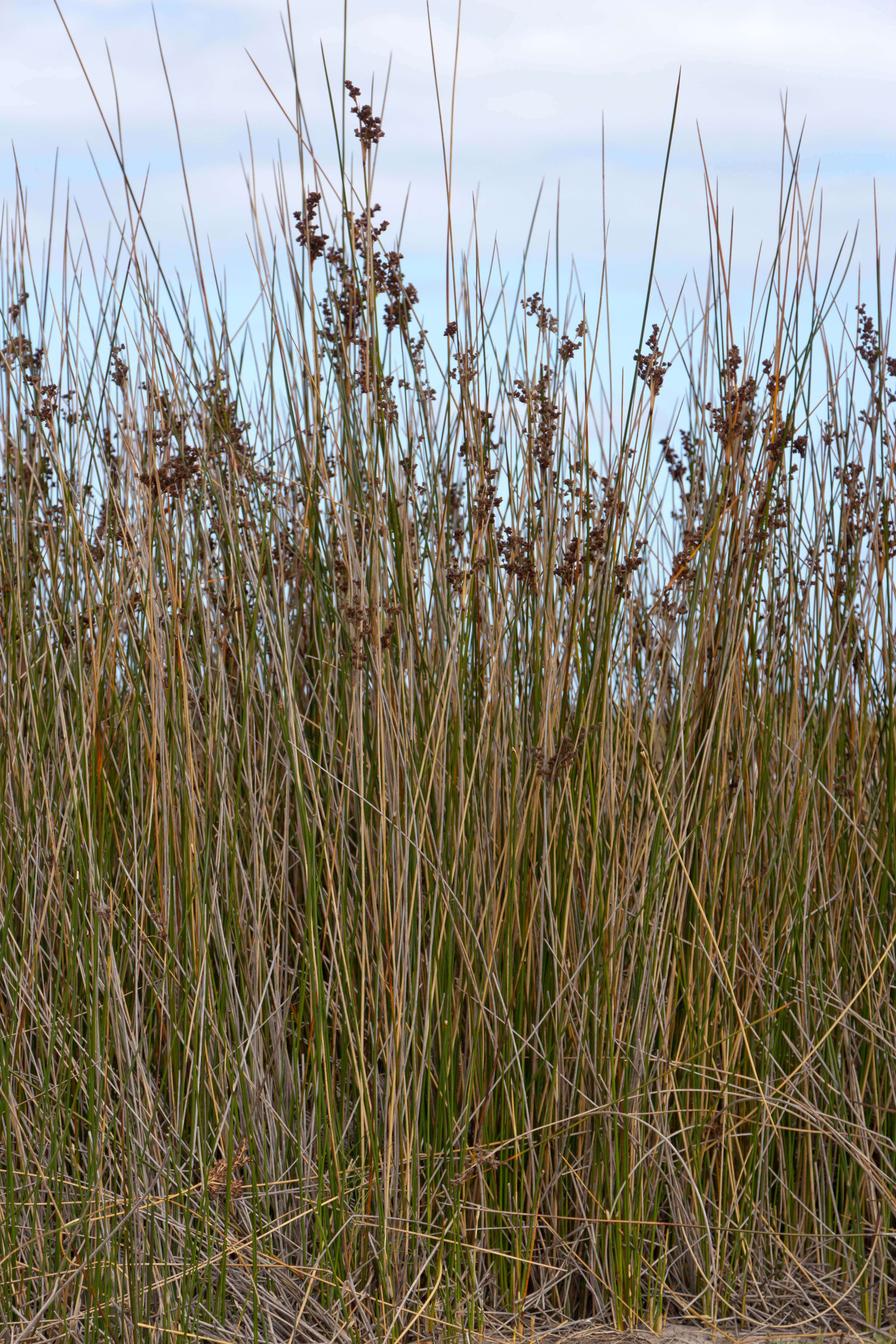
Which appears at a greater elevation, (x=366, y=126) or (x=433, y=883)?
(x=366, y=126)

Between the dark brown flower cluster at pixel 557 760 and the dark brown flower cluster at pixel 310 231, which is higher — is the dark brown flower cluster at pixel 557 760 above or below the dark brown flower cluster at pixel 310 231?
below

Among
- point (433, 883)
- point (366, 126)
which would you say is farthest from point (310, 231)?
point (433, 883)

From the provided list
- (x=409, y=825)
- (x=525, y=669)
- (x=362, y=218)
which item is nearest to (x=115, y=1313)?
(x=409, y=825)

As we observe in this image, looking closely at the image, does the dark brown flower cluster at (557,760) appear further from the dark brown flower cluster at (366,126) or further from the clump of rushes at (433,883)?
the dark brown flower cluster at (366,126)

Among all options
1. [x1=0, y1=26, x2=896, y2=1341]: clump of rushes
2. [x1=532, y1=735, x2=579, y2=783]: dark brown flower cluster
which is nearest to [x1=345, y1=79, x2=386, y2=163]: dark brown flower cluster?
[x1=0, y1=26, x2=896, y2=1341]: clump of rushes

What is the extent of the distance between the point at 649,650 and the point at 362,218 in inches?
41.7

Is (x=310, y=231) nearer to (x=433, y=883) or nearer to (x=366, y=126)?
(x=366, y=126)

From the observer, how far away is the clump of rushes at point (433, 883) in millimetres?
1904

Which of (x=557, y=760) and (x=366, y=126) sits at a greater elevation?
(x=366, y=126)

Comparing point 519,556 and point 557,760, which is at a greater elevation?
point 519,556

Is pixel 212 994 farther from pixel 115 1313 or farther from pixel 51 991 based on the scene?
pixel 115 1313

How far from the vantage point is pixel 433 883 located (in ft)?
6.75

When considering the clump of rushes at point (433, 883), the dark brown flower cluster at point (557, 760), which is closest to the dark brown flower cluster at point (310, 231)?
the clump of rushes at point (433, 883)

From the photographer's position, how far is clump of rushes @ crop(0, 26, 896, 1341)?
6.25 ft
